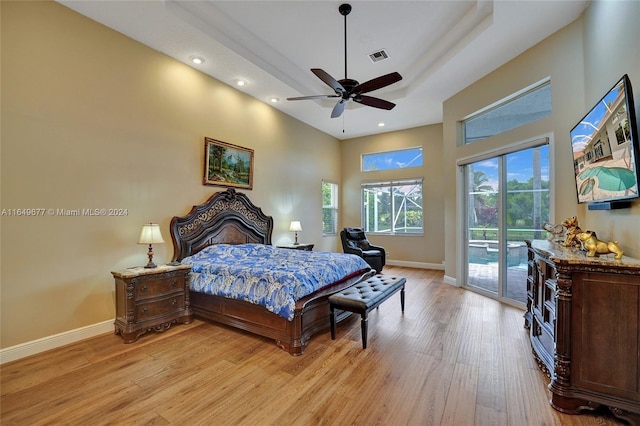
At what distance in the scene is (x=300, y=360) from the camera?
2.57 meters

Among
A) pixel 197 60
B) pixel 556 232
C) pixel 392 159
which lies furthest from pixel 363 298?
pixel 392 159

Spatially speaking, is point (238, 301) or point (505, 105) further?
point (505, 105)

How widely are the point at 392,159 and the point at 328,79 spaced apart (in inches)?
193

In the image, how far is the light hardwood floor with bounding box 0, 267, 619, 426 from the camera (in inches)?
72.4

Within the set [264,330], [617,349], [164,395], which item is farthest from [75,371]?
[617,349]

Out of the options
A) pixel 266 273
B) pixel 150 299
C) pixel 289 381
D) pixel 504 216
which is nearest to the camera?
pixel 289 381

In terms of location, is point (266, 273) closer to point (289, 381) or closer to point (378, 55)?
point (289, 381)

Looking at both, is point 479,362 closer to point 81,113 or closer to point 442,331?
point 442,331

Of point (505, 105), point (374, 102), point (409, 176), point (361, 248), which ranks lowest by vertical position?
point (361, 248)

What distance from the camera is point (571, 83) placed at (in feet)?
10.4

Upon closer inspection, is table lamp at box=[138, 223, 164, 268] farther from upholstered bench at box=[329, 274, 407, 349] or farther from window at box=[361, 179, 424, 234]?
window at box=[361, 179, 424, 234]

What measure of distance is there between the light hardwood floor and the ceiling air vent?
12.5 ft

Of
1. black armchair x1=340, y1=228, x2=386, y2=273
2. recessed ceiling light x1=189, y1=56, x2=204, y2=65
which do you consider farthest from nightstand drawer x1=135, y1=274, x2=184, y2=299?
black armchair x1=340, y1=228, x2=386, y2=273

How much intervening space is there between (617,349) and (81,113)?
5038 mm
